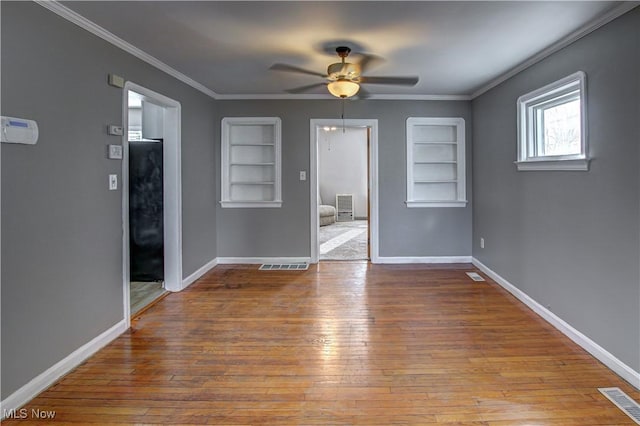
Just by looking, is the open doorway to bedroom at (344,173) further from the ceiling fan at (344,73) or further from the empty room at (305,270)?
the ceiling fan at (344,73)

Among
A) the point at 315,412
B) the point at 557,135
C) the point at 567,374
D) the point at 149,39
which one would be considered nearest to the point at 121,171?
the point at 149,39

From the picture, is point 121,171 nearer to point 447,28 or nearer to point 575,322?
point 447,28

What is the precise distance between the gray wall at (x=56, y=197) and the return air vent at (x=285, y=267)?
225 cm

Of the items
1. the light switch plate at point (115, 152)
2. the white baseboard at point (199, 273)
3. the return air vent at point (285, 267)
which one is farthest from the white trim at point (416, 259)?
the light switch plate at point (115, 152)

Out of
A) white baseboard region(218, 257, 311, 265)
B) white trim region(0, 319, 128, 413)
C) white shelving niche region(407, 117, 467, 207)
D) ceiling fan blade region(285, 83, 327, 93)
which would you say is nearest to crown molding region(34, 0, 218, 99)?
ceiling fan blade region(285, 83, 327, 93)

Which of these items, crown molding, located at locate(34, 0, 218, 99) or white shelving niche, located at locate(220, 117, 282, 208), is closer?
crown molding, located at locate(34, 0, 218, 99)

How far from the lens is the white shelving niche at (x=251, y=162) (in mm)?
5242

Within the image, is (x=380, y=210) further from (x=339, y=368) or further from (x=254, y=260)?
(x=339, y=368)

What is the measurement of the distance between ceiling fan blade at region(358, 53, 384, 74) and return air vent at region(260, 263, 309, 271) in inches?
103

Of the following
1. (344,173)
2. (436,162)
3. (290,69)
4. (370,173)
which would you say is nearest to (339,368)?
(290,69)

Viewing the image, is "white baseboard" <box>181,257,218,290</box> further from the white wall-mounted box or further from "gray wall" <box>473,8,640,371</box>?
"gray wall" <box>473,8,640,371</box>

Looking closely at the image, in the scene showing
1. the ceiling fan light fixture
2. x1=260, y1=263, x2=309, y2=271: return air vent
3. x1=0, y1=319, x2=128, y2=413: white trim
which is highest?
the ceiling fan light fixture

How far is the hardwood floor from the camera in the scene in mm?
1993

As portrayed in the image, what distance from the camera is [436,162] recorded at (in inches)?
209
